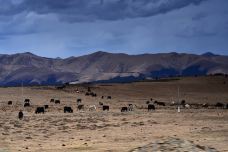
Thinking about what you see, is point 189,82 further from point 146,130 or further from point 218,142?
point 218,142

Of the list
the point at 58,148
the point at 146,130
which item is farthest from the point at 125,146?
the point at 146,130

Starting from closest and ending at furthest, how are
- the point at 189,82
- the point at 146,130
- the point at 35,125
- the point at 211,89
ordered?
the point at 146,130
the point at 35,125
the point at 211,89
the point at 189,82

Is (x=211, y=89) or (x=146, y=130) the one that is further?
(x=211, y=89)

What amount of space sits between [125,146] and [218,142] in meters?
5.41

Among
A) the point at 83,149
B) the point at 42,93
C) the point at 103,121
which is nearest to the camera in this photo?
the point at 83,149

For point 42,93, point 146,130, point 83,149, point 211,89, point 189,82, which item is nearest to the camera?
point 83,149

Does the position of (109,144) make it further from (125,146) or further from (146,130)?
(146,130)

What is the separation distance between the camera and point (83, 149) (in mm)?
25828

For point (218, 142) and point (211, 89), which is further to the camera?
point (211, 89)

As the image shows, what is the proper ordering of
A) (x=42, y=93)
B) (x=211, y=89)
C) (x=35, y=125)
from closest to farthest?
(x=35, y=125) < (x=42, y=93) < (x=211, y=89)

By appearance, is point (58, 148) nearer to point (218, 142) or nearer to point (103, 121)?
point (218, 142)

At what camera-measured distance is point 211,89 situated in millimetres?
137250

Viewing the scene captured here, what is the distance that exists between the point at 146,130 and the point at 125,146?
1102 cm

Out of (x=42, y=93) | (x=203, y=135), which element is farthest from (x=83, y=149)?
(x=42, y=93)
